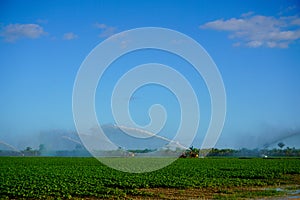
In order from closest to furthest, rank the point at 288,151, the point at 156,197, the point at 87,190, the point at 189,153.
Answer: the point at 156,197 < the point at 87,190 < the point at 189,153 < the point at 288,151

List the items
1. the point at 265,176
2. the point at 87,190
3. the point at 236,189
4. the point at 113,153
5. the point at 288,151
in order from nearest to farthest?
the point at 87,190
the point at 236,189
the point at 265,176
the point at 113,153
the point at 288,151

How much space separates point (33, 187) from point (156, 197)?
248 inches

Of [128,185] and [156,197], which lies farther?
[128,185]

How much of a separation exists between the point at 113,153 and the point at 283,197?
10389cm

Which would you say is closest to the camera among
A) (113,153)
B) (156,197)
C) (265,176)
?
(156,197)

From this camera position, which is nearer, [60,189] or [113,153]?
[60,189]

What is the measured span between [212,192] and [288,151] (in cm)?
12706

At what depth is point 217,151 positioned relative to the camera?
140125 mm

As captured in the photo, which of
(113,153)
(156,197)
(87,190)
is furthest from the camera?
(113,153)

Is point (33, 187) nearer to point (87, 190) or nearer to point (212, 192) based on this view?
point (87, 190)

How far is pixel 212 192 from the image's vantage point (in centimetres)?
1898

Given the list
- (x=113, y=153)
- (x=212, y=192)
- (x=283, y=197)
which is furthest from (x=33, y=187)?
(x=113, y=153)

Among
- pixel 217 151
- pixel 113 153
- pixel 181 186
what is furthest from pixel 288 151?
pixel 181 186

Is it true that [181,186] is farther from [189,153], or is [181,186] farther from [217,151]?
[217,151]
